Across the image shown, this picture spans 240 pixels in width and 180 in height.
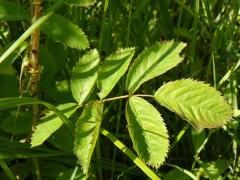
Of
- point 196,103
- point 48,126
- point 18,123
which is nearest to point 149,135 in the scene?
point 196,103

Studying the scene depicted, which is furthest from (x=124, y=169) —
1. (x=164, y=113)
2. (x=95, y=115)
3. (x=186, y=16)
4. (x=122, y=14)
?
(x=186, y=16)

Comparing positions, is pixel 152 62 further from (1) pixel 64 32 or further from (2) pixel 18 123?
(2) pixel 18 123

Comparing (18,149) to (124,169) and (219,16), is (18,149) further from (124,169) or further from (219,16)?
(219,16)

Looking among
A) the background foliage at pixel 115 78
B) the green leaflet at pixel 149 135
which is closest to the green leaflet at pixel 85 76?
the background foliage at pixel 115 78

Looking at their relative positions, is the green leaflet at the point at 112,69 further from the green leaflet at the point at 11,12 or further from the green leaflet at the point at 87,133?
the green leaflet at the point at 11,12

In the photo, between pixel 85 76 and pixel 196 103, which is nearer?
pixel 196 103

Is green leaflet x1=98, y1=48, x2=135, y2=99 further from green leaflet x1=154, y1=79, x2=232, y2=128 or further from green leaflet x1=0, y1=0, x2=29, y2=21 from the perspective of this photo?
green leaflet x1=0, y1=0, x2=29, y2=21

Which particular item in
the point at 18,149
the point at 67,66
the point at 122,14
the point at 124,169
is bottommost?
the point at 124,169
